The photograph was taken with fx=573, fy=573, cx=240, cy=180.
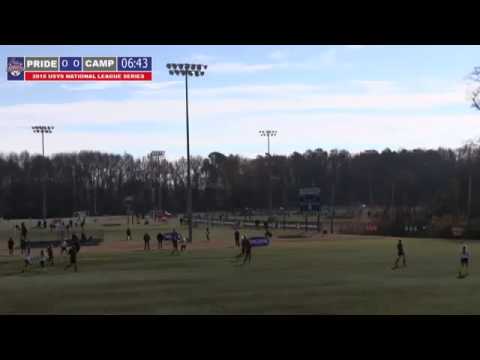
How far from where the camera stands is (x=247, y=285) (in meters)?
22.3

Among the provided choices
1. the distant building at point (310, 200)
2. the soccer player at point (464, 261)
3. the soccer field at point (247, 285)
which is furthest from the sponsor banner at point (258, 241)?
the soccer player at point (464, 261)

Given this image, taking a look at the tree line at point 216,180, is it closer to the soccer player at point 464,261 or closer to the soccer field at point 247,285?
the soccer field at point 247,285

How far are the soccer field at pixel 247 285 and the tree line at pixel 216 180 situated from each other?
7249cm

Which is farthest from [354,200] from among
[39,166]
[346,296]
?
[346,296]

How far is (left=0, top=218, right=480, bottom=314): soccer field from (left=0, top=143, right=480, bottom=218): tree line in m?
72.5

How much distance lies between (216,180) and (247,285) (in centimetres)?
11846

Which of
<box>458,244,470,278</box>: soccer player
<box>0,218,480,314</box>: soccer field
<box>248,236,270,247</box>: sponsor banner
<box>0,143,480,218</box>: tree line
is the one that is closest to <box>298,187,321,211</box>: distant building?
<box>248,236,270,247</box>: sponsor banner

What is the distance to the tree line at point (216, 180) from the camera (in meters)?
112

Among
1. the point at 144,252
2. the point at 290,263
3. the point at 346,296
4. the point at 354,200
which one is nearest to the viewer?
the point at 346,296

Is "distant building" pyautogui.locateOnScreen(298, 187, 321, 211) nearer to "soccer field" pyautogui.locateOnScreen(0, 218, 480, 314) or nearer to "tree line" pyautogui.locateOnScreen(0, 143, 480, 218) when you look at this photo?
"soccer field" pyautogui.locateOnScreen(0, 218, 480, 314)

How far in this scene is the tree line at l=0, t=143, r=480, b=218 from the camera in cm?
11238
